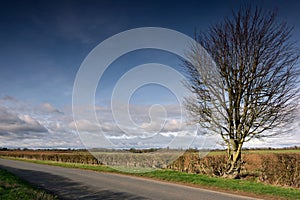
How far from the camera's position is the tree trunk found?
56.2ft

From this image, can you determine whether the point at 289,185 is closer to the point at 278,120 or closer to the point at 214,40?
the point at 278,120

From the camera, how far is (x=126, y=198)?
9477mm

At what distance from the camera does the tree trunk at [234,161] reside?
17.1m

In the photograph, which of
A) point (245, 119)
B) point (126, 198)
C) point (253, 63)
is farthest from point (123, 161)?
point (126, 198)

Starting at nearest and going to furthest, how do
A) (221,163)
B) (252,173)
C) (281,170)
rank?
(281,170)
(252,173)
(221,163)

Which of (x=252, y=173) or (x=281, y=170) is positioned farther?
(x=252, y=173)

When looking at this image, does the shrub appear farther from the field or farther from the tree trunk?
the tree trunk

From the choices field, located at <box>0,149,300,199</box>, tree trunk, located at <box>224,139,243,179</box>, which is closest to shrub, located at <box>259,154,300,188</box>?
field, located at <box>0,149,300,199</box>

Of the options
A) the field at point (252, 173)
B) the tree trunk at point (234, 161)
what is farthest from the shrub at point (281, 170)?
the tree trunk at point (234, 161)

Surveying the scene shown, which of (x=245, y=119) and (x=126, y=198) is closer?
(x=126, y=198)

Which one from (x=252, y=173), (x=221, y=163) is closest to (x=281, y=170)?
(x=252, y=173)

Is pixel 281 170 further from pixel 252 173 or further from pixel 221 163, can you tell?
pixel 221 163

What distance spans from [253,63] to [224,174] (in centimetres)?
698

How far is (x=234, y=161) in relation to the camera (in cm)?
1723
